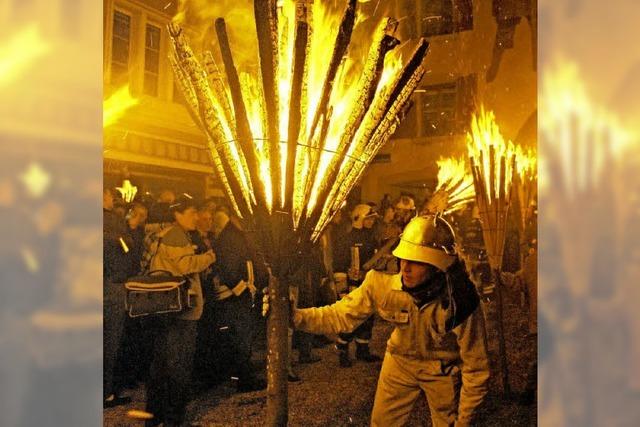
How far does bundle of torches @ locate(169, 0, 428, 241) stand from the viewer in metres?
1.74

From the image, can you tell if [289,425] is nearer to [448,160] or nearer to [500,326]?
[500,326]

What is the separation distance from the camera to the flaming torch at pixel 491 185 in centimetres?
175

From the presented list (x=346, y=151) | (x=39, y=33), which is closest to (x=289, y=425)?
(x=346, y=151)

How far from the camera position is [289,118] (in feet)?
5.68

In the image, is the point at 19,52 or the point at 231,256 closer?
the point at 231,256

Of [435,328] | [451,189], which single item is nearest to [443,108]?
[451,189]

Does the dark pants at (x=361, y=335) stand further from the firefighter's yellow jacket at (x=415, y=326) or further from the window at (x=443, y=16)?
the window at (x=443, y=16)

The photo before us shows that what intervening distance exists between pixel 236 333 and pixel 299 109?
0.56 meters

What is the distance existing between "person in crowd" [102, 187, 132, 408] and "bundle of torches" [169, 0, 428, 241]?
280 mm

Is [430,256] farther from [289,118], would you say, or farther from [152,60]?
[152,60]

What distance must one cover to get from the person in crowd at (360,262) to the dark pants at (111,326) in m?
0.54

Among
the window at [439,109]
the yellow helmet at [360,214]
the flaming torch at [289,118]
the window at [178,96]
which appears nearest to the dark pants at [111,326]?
the flaming torch at [289,118]

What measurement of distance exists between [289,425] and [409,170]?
0.68m

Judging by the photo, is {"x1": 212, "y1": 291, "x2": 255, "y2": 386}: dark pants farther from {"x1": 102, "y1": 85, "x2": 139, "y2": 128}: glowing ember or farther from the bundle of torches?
{"x1": 102, "y1": 85, "x2": 139, "y2": 128}: glowing ember
